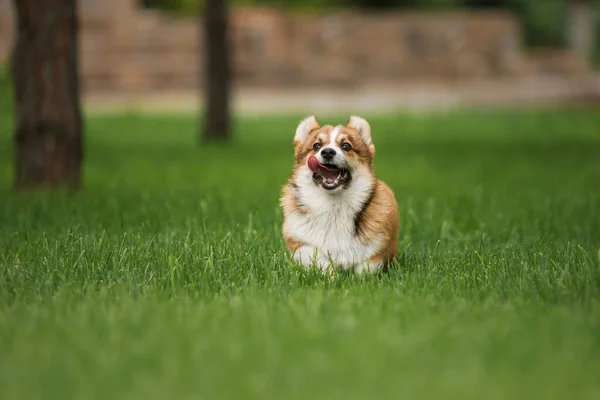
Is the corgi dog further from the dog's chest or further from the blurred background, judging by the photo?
the blurred background

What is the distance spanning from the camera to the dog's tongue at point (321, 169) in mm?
5777

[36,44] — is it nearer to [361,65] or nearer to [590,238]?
[590,238]

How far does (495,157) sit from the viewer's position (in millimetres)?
15312

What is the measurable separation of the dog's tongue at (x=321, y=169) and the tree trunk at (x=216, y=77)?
12.0 meters

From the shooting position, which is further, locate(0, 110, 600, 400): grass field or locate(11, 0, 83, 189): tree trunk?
locate(11, 0, 83, 189): tree trunk

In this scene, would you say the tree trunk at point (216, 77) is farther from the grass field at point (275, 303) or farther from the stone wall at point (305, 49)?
the stone wall at point (305, 49)

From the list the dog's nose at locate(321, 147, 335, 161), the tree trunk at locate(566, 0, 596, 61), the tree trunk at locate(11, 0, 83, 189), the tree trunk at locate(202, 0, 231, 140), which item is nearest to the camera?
the dog's nose at locate(321, 147, 335, 161)

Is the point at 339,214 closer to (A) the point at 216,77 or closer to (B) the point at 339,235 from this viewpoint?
(B) the point at 339,235

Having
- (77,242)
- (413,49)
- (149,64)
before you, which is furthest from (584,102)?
(77,242)

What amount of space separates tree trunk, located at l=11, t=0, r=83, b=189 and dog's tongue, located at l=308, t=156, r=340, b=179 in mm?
4986

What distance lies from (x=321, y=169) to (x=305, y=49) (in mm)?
25458

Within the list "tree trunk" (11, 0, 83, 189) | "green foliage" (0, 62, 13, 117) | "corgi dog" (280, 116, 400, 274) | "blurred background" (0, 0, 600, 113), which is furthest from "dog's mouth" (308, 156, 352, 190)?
"blurred background" (0, 0, 600, 113)

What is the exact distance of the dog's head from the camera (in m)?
5.69

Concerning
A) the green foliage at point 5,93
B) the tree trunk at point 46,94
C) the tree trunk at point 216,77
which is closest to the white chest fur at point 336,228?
the tree trunk at point 46,94
